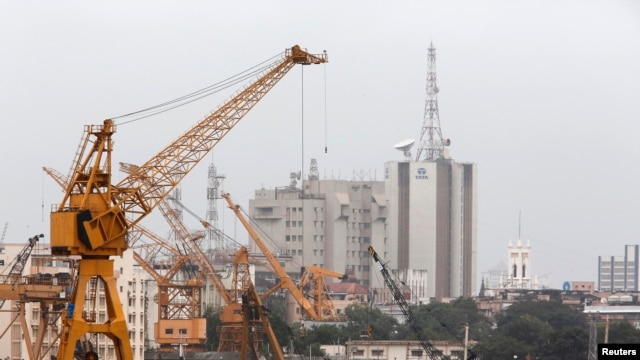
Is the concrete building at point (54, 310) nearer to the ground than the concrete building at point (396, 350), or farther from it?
farther from it

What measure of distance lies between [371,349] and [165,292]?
17.6 meters

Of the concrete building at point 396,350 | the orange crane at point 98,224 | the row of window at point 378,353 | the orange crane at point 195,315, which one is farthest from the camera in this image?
the row of window at point 378,353

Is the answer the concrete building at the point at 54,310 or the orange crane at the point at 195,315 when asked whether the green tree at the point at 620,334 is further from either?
the concrete building at the point at 54,310

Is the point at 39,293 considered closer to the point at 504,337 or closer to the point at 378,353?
the point at 378,353

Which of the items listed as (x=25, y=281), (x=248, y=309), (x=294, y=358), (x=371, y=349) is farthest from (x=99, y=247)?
(x=371, y=349)

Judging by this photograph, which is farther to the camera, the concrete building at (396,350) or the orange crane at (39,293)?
the concrete building at (396,350)

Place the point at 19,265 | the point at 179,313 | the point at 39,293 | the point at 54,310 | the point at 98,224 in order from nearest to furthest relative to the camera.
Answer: the point at 98,224
the point at 39,293
the point at 54,310
the point at 19,265
the point at 179,313

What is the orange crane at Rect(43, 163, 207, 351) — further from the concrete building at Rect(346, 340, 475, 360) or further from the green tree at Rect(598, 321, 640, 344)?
the green tree at Rect(598, 321, 640, 344)

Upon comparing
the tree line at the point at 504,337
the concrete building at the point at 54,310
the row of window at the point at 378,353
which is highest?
the concrete building at the point at 54,310

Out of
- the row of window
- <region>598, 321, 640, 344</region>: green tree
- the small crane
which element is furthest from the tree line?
the small crane

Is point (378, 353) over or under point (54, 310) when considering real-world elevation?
under

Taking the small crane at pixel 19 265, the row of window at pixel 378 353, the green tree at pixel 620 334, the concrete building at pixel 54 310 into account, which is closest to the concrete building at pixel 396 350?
the row of window at pixel 378 353

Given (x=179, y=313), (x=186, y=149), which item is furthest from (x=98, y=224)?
(x=179, y=313)

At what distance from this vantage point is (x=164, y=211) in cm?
17938
